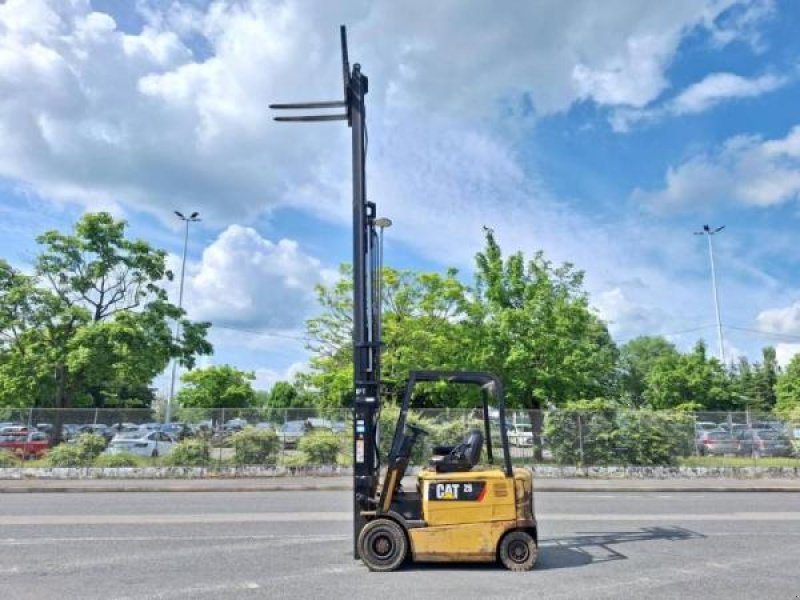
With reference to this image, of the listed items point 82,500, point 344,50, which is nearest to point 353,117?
point 344,50

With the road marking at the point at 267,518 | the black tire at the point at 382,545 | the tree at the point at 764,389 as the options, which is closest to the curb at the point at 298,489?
the road marking at the point at 267,518

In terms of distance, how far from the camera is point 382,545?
296 inches

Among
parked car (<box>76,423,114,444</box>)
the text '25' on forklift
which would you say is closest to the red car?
parked car (<box>76,423,114,444</box>)

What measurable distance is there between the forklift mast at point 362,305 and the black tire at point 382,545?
17.1 inches

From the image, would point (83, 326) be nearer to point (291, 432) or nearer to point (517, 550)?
point (291, 432)

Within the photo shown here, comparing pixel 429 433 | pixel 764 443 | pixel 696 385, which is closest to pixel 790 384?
pixel 696 385

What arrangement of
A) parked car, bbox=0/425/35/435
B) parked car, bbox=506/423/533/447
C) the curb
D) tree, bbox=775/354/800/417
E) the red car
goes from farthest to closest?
tree, bbox=775/354/800/417, parked car, bbox=506/423/533/447, parked car, bbox=0/425/35/435, the red car, the curb

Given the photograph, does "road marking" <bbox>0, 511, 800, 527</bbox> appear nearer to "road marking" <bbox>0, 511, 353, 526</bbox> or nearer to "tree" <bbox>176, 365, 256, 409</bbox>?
"road marking" <bbox>0, 511, 353, 526</bbox>

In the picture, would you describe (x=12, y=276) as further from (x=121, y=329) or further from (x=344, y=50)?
(x=344, y=50)

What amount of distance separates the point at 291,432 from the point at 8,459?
934 centimetres

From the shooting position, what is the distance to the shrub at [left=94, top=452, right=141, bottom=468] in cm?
2072

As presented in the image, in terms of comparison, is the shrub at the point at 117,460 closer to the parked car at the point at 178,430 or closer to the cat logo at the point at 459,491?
the parked car at the point at 178,430

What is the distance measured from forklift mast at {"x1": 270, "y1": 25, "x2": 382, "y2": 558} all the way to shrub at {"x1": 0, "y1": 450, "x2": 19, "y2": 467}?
17397 millimetres

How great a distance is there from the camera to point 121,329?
23.9 meters
